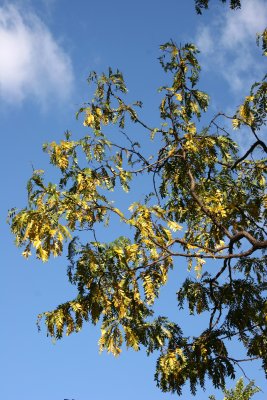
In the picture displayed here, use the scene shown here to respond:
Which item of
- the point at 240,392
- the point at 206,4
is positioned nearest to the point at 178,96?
the point at 206,4

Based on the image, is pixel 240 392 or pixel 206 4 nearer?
pixel 206 4

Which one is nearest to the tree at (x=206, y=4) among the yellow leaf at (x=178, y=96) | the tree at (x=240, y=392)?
the yellow leaf at (x=178, y=96)

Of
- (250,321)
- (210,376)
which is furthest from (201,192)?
(210,376)

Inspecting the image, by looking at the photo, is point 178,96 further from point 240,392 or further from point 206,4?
point 240,392

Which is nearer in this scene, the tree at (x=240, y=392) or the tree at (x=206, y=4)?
the tree at (x=206, y=4)

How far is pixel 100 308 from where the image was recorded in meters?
7.90

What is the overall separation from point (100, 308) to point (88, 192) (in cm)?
168

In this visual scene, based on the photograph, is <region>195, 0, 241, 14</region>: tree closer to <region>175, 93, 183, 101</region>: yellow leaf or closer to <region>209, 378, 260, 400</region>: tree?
<region>175, 93, 183, 101</region>: yellow leaf

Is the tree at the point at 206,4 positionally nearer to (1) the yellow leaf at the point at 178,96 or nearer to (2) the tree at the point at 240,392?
(1) the yellow leaf at the point at 178,96

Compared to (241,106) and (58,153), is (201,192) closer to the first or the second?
(241,106)

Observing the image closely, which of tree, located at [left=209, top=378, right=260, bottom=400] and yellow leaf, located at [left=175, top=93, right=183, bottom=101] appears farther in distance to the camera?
tree, located at [left=209, top=378, right=260, bottom=400]

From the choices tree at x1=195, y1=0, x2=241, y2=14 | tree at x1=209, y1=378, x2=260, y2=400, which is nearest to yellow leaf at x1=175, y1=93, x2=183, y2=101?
tree at x1=195, y1=0, x2=241, y2=14

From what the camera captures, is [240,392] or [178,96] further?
[240,392]

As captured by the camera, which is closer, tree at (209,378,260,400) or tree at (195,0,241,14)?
tree at (195,0,241,14)
